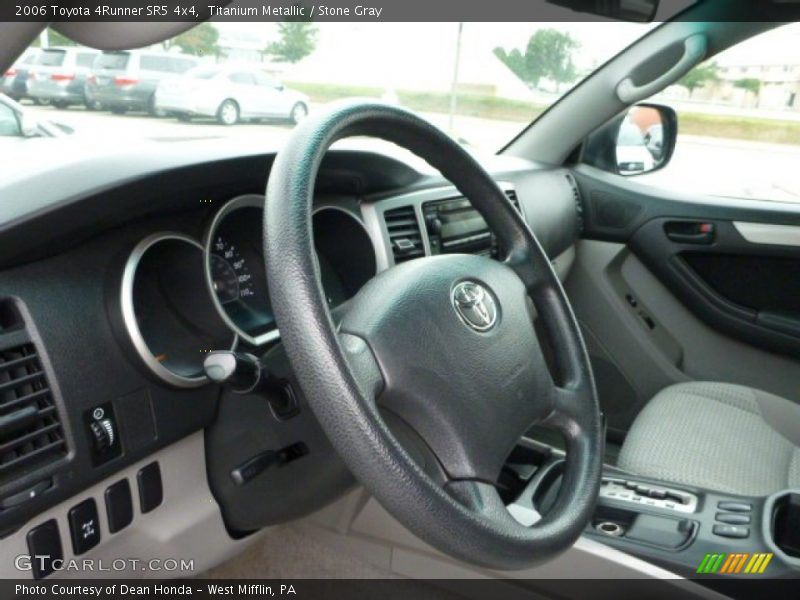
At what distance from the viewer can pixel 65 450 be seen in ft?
3.50

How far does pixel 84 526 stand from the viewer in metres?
1.14

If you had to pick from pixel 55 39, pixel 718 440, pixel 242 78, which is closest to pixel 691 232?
pixel 718 440

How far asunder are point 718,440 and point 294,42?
131 cm

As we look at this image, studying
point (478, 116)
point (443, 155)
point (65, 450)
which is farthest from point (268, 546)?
point (478, 116)

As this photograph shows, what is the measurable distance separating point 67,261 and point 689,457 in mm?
1315

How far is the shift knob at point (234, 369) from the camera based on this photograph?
1006 millimetres

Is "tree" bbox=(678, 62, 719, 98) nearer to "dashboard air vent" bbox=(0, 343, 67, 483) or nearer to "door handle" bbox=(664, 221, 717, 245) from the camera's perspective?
"door handle" bbox=(664, 221, 717, 245)

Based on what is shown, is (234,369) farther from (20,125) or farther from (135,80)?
(135,80)

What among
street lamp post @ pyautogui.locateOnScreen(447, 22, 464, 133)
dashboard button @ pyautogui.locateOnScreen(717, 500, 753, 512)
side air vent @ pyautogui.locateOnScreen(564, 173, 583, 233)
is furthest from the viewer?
side air vent @ pyautogui.locateOnScreen(564, 173, 583, 233)

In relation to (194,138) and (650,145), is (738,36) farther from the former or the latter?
(194,138)

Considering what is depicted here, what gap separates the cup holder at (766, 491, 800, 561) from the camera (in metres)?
1.39

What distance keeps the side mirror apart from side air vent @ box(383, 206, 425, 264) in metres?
1.10

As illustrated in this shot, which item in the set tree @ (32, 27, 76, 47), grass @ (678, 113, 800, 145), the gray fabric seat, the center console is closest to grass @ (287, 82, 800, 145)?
grass @ (678, 113, 800, 145)

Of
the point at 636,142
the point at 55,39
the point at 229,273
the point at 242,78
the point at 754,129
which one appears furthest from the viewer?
the point at 636,142
